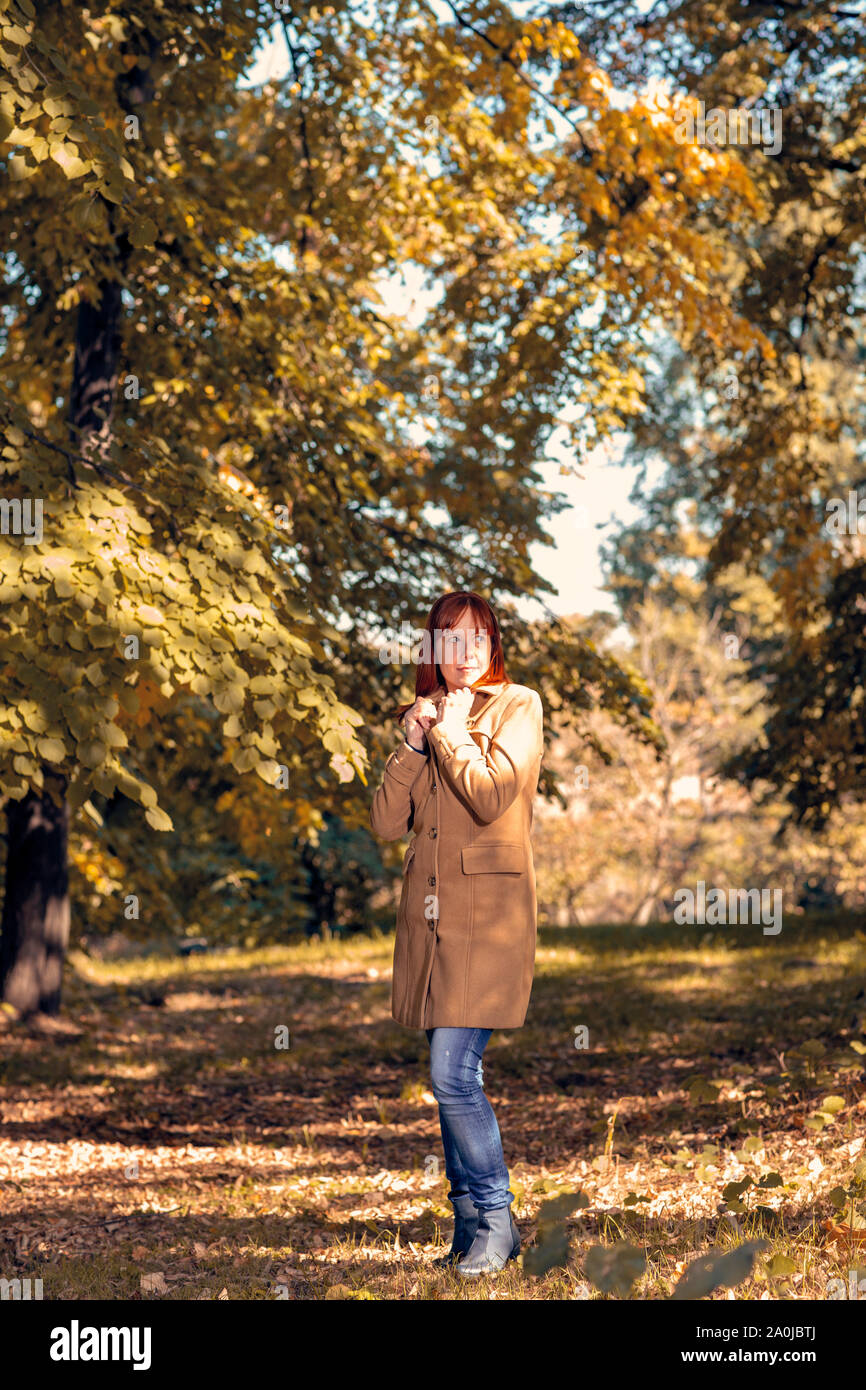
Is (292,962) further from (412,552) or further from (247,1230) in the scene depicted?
(247,1230)

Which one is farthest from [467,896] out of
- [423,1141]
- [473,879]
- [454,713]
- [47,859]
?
[47,859]

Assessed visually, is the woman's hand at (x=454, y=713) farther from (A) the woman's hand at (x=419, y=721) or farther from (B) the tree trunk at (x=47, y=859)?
(B) the tree trunk at (x=47, y=859)

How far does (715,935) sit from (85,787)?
37.1 feet

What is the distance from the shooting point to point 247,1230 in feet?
16.2

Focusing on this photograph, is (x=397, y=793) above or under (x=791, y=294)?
under

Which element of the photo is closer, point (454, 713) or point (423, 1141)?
point (454, 713)

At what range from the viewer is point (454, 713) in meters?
3.61

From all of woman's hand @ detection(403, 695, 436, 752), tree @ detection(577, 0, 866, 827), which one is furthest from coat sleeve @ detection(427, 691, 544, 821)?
tree @ detection(577, 0, 866, 827)

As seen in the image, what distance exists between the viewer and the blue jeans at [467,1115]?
11.6 feet

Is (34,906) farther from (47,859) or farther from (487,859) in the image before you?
(487,859)

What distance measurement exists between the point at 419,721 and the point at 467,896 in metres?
0.54

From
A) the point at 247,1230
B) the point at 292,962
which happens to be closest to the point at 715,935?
the point at 292,962

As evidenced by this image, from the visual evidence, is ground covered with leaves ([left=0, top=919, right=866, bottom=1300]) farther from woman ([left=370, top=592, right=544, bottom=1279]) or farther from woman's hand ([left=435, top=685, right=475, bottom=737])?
woman's hand ([left=435, top=685, right=475, bottom=737])
